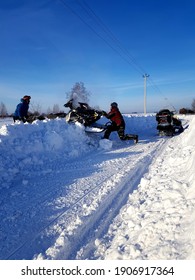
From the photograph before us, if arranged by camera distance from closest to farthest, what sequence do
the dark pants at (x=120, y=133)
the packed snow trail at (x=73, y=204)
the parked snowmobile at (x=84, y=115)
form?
the packed snow trail at (x=73, y=204)
the dark pants at (x=120, y=133)
the parked snowmobile at (x=84, y=115)

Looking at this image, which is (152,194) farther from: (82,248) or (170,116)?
(170,116)

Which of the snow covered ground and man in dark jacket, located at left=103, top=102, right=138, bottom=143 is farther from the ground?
man in dark jacket, located at left=103, top=102, right=138, bottom=143

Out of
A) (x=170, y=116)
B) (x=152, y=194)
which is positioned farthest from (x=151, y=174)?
(x=170, y=116)

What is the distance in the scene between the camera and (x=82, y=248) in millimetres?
3990

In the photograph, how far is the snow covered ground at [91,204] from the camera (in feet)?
12.5

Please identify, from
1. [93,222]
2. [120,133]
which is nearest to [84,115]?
[120,133]

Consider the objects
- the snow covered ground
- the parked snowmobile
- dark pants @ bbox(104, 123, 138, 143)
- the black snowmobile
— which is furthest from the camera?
the black snowmobile

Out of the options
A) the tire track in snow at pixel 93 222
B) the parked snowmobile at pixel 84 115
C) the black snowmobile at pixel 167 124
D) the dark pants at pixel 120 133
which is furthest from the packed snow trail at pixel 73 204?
the black snowmobile at pixel 167 124

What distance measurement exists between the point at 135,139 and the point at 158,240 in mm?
9598

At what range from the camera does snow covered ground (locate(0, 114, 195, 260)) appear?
150 inches

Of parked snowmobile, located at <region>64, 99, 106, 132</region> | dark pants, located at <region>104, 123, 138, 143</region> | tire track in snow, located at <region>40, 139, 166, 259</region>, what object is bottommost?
tire track in snow, located at <region>40, 139, 166, 259</region>

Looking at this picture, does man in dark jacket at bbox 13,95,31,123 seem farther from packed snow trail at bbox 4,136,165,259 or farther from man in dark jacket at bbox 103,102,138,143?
packed snow trail at bbox 4,136,165,259

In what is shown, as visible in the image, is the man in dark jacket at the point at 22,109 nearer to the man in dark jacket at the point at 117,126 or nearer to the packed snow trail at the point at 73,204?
the man in dark jacket at the point at 117,126

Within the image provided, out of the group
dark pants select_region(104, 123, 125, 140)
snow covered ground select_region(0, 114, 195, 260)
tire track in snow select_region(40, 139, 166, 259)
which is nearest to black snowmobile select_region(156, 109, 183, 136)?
dark pants select_region(104, 123, 125, 140)
